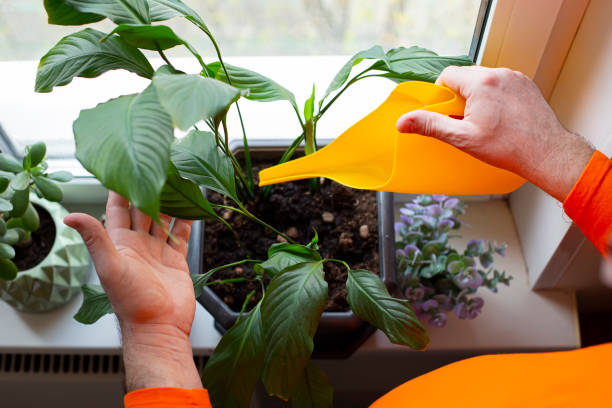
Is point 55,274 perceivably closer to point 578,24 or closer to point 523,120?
point 523,120

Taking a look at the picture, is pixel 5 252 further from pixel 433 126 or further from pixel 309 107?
pixel 433 126

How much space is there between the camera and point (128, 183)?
1.53 ft

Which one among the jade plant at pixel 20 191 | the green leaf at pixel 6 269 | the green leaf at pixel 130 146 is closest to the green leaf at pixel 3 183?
the jade plant at pixel 20 191

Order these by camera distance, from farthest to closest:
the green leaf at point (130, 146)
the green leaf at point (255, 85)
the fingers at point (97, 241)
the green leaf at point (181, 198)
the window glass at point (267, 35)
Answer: the window glass at point (267, 35) < the green leaf at point (255, 85) < the green leaf at point (181, 198) < the fingers at point (97, 241) < the green leaf at point (130, 146)

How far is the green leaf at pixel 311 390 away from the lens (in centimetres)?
80

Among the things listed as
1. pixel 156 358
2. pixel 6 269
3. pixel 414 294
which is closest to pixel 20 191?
pixel 6 269

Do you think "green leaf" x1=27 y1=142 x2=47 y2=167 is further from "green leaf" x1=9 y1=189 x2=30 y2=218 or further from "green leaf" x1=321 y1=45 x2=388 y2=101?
"green leaf" x1=321 y1=45 x2=388 y2=101

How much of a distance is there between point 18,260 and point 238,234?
42 centimetres

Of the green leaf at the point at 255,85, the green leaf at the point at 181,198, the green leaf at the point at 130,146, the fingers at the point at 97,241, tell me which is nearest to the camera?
the green leaf at the point at 130,146

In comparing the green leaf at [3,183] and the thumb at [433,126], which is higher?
the thumb at [433,126]

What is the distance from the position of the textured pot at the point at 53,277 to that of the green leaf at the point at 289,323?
1.57ft

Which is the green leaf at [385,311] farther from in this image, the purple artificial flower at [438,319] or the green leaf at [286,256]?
the purple artificial flower at [438,319]

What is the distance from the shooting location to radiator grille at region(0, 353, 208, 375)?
110 cm

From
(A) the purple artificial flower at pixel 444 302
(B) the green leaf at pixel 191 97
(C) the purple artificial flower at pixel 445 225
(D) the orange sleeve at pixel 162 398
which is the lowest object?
(A) the purple artificial flower at pixel 444 302
